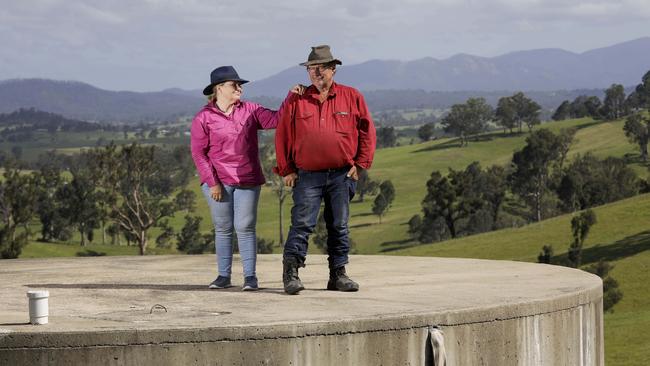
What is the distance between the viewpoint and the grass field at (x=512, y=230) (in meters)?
61.0

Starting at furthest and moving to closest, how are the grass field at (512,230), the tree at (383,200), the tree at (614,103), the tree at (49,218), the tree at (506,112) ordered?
the tree at (506,112), the tree at (614,103), the tree at (383,200), the tree at (49,218), the grass field at (512,230)

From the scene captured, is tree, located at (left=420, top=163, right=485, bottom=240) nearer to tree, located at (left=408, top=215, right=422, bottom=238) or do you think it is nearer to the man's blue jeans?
tree, located at (left=408, top=215, right=422, bottom=238)

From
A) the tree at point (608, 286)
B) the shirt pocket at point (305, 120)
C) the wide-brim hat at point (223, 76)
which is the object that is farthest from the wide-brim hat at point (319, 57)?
the tree at point (608, 286)

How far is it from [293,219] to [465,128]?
17387cm

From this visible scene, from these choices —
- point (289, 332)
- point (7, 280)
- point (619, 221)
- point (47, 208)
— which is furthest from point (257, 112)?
point (47, 208)

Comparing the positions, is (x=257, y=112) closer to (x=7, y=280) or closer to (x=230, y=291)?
(x=230, y=291)

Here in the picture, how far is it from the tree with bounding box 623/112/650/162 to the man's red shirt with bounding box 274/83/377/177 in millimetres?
133910

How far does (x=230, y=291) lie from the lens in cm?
1123

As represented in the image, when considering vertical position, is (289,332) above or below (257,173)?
below

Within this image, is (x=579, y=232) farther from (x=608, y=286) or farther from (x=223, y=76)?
(x=223, y=76)

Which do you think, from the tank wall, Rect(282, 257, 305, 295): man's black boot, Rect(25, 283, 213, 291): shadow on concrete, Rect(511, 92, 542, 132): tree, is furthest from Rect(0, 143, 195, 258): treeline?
the tank wall

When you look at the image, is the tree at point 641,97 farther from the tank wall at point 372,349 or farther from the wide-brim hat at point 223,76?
the tank wall at point 372,349

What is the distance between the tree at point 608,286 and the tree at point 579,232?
4873mm

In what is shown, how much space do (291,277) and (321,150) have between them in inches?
54.3
